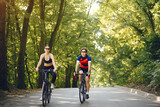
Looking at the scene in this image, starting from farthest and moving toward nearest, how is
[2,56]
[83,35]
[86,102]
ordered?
[83,35], [2,56], [86,102]

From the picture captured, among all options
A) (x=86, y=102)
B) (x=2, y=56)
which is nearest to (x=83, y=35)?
(x=2, y=56)

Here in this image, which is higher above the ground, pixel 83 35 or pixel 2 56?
pixel 83 35

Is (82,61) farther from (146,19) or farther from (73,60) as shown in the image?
(73,60)

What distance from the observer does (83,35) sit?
30.3m

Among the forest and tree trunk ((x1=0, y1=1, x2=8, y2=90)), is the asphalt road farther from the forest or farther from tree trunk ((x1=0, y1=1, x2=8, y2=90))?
the forest

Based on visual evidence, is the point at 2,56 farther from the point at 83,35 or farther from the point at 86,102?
the point at 83,35

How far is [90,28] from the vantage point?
30.5 meters

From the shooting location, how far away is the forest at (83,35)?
13406 mm

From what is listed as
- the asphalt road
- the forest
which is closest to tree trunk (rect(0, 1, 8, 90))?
the forest

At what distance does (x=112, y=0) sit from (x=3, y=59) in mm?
14069

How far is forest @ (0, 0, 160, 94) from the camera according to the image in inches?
528

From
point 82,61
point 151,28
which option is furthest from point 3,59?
point 151,28

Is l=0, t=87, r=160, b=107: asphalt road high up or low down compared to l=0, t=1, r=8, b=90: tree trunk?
down

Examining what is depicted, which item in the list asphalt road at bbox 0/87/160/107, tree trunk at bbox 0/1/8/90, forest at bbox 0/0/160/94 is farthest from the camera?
forest at bbox 0/0/160/94
